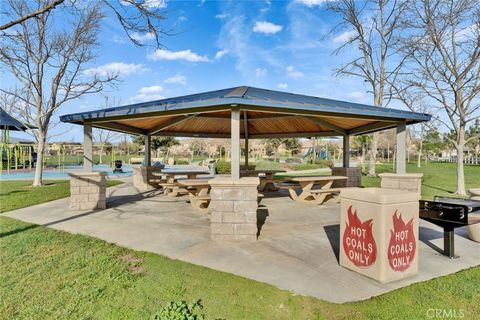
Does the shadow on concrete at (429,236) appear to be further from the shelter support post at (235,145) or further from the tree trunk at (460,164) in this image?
the tree trunk at (460,164)

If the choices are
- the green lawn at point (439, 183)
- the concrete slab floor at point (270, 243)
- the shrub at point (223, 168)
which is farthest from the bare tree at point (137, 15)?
the shrub at point (223, 168)

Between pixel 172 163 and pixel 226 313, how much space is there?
108 ft

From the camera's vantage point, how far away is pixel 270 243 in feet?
16.3

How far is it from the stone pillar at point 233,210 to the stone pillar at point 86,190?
4.41 meters

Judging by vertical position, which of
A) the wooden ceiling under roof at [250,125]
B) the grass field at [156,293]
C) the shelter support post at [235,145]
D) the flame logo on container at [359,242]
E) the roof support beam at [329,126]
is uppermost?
the wooden ceiling under roof at [250,125]

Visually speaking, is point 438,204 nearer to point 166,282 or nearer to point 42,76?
point 166,282

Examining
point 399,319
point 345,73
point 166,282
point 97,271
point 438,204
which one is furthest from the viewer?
point 345,73

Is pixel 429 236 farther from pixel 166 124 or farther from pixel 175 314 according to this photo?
pixel 166 124

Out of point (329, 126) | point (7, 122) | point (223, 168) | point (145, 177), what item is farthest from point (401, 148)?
point (7, 122)

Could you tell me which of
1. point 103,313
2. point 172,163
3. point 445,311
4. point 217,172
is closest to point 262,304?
point 103,313

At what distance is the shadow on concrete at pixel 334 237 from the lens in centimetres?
450

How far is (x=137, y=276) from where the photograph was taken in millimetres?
3518

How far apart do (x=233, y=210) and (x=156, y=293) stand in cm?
230

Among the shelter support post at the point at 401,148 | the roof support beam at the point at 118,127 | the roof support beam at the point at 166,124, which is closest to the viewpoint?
the shelter support post at the point at 401,148
